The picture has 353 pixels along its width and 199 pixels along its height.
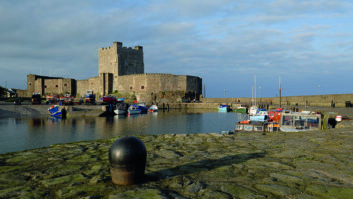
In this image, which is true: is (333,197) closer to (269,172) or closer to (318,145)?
(269,172)

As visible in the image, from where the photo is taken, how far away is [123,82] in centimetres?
6406

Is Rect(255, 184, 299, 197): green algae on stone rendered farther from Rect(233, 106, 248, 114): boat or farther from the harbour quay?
Rect(233, 106, 248, 114): boat

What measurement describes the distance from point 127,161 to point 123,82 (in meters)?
62.0

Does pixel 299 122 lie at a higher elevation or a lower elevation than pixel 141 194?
lower

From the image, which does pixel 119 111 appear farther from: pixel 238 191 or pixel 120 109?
pixel 238 191

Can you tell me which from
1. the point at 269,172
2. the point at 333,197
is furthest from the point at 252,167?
the point at 333,197

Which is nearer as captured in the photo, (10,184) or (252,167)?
(10,184)

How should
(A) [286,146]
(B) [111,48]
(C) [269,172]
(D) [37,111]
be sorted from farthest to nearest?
(B) [111,48]
(D) [37,111]
(A) [286,146]
(C) [269,172]

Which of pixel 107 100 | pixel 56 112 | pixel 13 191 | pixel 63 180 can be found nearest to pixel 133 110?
pixel 107 100

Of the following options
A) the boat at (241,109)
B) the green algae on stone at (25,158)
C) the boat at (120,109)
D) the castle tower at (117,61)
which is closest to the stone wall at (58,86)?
the castle tower at (117,61)

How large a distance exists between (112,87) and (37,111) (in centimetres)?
2578

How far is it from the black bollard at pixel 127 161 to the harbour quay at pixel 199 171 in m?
0.13

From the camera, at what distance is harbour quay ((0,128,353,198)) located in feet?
11.6

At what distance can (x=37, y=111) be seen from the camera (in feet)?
138
